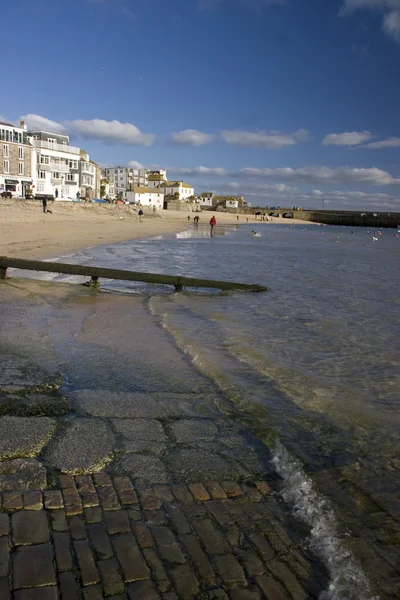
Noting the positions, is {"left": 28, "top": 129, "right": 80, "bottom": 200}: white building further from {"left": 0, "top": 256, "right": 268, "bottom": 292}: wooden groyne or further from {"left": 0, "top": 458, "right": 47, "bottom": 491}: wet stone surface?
{"left": 0, "top": 458, "right": 47, "bottom": 491}: wet stone surface

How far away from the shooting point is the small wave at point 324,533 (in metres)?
2.77

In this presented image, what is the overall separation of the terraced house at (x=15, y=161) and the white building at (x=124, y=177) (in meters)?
102

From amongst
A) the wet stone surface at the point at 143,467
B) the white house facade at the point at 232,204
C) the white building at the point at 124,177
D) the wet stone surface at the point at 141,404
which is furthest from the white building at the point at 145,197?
the wet stone surface at the point at 143,467

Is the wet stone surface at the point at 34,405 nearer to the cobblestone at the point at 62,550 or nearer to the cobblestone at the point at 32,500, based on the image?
the cobblestone at the point at 32,500

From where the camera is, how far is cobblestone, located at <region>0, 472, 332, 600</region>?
2.57m

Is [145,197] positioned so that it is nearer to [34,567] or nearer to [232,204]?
[232,204]

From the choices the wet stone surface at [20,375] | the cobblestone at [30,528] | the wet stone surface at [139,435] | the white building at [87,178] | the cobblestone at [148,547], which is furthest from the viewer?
the white building at [87,178]

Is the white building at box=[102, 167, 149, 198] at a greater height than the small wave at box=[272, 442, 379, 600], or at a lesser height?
greater

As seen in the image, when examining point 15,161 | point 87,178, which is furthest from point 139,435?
point 87,178

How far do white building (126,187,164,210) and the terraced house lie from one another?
49939 millimetres

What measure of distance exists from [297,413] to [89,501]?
3.05 meters

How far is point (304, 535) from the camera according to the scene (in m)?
3.22

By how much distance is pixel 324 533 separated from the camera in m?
3.25

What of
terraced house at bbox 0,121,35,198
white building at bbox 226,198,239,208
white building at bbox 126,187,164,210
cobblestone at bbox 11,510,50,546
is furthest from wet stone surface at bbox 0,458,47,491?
white building at bbox 226,198,239,208
